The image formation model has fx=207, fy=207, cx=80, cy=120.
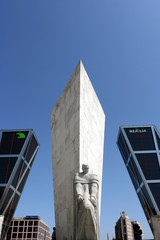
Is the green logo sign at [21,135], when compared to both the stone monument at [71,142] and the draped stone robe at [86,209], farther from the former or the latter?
the draped stone robe at [86,209]

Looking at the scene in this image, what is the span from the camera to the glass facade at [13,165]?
1212 inches

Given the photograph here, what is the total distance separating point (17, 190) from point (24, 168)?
368 cm

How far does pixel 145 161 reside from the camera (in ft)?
110

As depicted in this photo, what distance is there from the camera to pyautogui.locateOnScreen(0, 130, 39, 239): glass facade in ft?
101

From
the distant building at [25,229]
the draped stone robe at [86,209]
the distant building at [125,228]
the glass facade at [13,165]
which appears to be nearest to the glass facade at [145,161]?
the glass facade at [13,165]

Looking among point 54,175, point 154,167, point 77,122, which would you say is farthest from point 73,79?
point 154,167

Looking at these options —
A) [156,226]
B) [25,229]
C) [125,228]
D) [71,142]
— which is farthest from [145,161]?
[25,229]

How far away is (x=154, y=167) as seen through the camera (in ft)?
109

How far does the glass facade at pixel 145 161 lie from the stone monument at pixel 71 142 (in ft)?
74.7

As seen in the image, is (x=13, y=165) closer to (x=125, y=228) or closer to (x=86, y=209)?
(x=86, y=209)

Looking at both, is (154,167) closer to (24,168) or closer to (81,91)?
(24,168)

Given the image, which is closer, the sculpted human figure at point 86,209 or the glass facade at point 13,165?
the sculpted human figure at point 86,209

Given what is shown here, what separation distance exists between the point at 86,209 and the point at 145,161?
30138mm

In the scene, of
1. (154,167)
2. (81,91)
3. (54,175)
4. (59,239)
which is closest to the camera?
(59,239)
